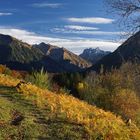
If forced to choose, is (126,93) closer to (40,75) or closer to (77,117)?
(40,75)

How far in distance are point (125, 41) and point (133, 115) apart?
134ft

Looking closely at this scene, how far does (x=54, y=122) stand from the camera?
18891mm

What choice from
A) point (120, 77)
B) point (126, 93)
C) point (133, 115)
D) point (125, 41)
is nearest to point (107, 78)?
point (120, 77)

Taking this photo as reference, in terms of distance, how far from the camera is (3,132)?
54.7 feet

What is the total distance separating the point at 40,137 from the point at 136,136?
4.40 metres

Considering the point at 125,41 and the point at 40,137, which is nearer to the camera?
the point at 40,137

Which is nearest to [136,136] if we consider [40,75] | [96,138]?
[96,138]

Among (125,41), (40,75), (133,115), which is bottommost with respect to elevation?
(133,115)

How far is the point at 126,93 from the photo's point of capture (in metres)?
64.3

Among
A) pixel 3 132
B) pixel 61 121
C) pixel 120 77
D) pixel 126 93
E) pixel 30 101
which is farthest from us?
pixel 120 77

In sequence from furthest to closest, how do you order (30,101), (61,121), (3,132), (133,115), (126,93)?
1. (126,93)
2. (133,115)
3. (30,101)
4. (61,121)
5. (3,132)

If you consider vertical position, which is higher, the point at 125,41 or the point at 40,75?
the point at 125,41

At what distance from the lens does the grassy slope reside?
17.1m

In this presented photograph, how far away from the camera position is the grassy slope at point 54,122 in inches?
675
